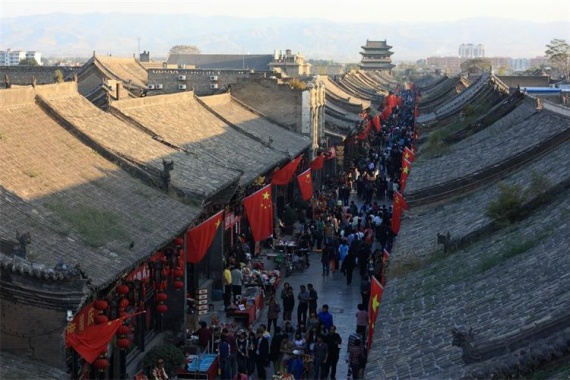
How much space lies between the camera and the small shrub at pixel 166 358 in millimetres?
19328

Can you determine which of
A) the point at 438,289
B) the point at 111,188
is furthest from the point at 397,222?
the point at 438,289

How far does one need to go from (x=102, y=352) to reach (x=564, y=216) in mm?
7248

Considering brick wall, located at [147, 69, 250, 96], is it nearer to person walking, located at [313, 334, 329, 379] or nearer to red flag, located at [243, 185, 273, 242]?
red flag, located at [243, 185, 273, 242]

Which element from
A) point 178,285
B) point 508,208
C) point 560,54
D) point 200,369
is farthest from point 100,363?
point 560,54

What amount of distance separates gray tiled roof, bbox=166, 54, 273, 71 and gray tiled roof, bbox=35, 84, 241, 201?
71.7m

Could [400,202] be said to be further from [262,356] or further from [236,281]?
[262,356]

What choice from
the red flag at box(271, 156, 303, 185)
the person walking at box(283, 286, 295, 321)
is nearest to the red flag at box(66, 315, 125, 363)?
the person walking at box(283, 286, 295, 321)

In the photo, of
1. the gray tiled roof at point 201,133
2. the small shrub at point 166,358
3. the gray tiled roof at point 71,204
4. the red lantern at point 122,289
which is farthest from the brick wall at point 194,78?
the red lantern at point 122,289

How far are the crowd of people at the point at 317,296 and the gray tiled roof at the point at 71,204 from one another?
112 inches

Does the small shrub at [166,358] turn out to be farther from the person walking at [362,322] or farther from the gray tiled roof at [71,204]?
the person walking at [362,322]

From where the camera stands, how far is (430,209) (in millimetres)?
25109

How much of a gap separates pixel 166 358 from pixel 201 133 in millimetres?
15220

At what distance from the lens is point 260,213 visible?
103ft

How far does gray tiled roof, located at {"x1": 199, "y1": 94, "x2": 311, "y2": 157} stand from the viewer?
130 ft
